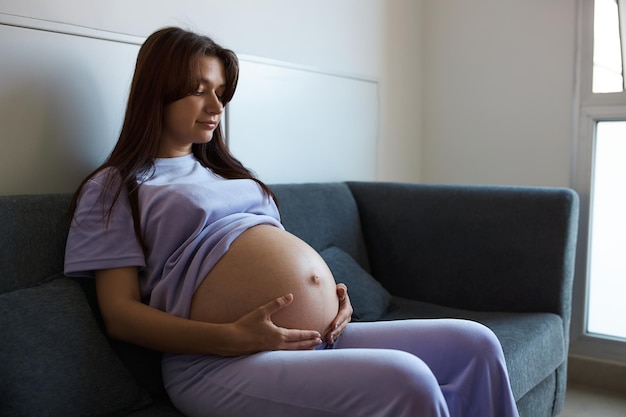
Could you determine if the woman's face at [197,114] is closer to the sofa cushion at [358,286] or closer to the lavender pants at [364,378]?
the lavender pants at [364,378]

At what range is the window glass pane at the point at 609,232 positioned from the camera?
9.14ft

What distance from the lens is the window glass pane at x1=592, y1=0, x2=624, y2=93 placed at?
2748mm

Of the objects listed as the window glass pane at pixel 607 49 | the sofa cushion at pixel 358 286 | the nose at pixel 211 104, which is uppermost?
the window glass pane at pixel 607 49

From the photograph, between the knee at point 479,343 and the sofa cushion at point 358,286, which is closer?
the knee at point 479,343

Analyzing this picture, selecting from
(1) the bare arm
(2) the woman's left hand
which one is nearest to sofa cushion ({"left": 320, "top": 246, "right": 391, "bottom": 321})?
(2) the woman's left hand

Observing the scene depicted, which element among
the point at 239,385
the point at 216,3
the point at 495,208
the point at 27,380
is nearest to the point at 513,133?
the point at 495,208

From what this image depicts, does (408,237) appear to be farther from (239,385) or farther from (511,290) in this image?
(239,385)

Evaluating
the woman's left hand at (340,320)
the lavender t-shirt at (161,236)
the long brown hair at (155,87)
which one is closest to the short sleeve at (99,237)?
the lavender t-shirt at (161,236)

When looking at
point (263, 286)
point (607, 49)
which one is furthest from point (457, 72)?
point (263, 286)

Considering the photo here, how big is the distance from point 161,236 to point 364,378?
0.52 meters

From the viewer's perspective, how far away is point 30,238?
1.41 meters

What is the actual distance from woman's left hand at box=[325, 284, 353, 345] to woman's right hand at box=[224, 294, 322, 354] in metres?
0.14

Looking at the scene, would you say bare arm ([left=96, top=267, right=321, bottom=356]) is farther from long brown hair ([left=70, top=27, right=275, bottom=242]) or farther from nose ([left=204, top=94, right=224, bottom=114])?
nose ([left=204, top=94, right=224, bottom=114])

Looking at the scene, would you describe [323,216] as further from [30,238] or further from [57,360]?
[57,360]
